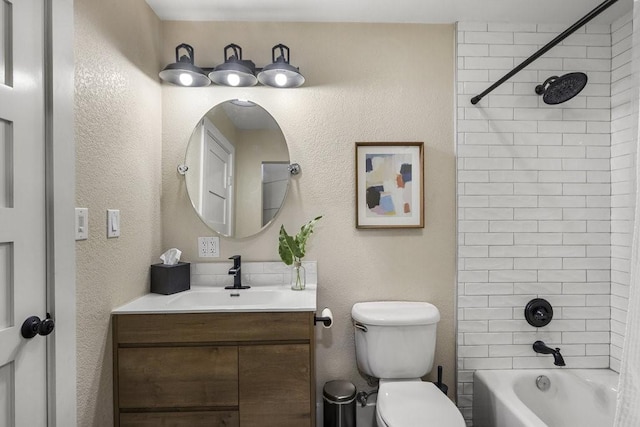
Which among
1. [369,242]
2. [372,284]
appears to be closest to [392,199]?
[369,242]

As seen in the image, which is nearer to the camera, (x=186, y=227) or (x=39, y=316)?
(x=39, y=316)

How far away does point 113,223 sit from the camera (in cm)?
144

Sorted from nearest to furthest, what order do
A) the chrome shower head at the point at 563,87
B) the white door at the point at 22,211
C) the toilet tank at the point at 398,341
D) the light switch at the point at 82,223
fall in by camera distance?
the white door at the point at 22,211
the light switch at the point at 82,223
the chrome shower head at the point at 563,87
the toilet tank at the point at 398,341

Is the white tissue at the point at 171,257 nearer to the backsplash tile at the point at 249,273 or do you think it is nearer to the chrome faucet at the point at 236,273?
the backsplash tile at the point at 249,273

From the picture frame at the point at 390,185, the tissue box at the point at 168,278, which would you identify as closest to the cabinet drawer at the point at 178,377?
the tissue box at the point at 168,278

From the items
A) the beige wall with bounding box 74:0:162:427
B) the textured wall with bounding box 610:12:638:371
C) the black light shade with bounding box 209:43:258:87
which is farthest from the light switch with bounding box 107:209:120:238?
the textured wall with bounding box 610:12:638:371

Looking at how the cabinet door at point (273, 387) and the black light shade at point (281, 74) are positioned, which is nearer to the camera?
the cabinet door at point (273, 387)

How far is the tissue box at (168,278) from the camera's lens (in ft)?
5.74

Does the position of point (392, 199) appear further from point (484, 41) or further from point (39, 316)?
point (39, 316)

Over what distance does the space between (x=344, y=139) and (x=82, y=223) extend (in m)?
1.32

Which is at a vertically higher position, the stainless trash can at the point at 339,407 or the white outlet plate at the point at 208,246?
the white outlet plate at the point at 208,246

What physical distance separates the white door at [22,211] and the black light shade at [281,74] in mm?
935

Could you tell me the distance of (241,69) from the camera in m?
1.75

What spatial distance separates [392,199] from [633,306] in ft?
4.67
